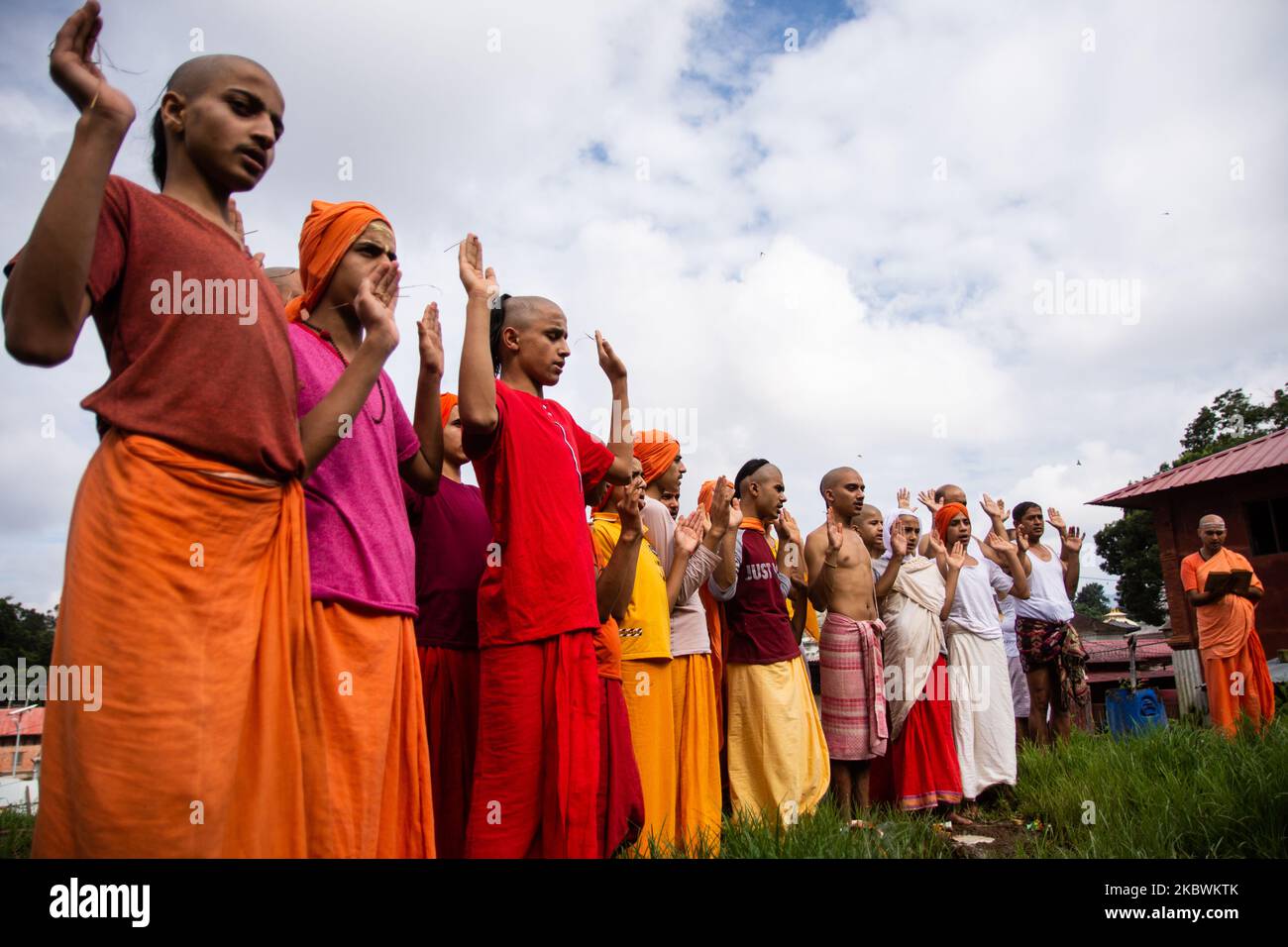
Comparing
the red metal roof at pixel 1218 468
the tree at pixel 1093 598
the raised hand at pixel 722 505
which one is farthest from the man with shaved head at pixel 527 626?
the tree at pixel 1093 598

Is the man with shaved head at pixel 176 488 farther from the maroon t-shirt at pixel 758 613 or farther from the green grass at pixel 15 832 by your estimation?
the maroon t-shirt at pixel 758 613

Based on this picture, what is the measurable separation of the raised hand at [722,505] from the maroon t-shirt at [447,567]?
1.62 m

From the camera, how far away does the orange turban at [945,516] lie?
716 centimetres

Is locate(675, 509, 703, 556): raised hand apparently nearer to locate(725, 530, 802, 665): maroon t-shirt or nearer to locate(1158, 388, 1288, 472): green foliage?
locate(725, 530, 802, 665): maroon t-shirt

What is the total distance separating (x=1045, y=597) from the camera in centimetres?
782

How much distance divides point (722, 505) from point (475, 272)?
7.25 feet

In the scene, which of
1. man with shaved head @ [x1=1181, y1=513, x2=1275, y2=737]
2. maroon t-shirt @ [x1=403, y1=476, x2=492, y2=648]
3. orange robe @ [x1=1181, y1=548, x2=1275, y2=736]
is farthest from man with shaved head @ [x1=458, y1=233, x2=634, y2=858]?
man with shaved head @ [x1=1181, y1=513, x2=1275, y2=737]

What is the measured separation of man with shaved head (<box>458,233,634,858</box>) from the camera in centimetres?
273

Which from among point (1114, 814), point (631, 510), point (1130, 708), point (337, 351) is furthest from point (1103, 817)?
point (1130, 708)

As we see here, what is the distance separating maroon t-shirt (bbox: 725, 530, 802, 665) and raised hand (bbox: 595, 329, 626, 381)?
7.00 feet

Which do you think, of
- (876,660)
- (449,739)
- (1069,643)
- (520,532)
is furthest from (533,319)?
(1069,643)

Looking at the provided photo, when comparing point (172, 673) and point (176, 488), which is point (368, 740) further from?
point (176, 488)
